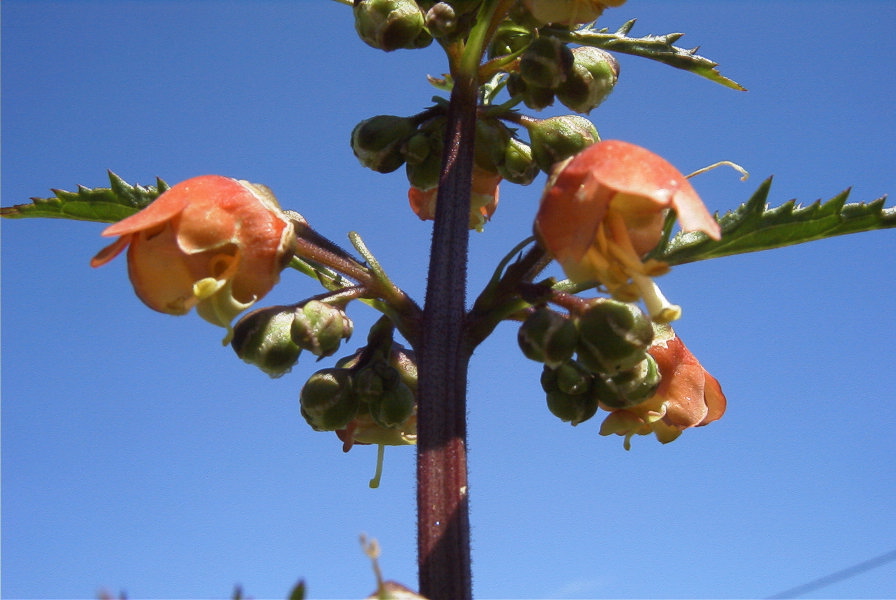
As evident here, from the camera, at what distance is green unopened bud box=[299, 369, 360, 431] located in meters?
2.21

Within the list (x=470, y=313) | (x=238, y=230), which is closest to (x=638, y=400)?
(x=470, y=313)

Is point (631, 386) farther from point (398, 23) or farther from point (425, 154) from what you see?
point (398, 23)

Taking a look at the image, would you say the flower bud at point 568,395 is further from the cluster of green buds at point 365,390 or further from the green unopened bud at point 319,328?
the green unopened bud at point 319,328

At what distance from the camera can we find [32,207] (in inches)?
102

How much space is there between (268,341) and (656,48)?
1282mm

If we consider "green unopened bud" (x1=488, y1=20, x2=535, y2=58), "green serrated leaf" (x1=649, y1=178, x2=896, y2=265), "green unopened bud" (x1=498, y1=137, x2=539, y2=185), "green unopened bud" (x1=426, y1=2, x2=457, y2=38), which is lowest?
"green serrated leaf" (x1=649, y1=178, x2=896, y2=265)

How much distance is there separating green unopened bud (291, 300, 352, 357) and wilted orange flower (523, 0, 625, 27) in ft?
2.76

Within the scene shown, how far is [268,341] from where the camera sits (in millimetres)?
2115

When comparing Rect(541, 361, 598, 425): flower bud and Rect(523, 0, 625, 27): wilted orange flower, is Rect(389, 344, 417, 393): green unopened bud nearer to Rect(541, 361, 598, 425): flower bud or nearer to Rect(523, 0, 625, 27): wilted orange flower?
Rect(541, 361, 598, 425): flower bud

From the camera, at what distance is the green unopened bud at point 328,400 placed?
7.27ft

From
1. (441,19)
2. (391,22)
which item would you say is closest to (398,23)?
(391,22)

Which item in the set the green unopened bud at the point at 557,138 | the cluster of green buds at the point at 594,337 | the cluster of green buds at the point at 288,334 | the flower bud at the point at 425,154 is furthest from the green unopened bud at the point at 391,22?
the cluster of green buds at the point at 594,337

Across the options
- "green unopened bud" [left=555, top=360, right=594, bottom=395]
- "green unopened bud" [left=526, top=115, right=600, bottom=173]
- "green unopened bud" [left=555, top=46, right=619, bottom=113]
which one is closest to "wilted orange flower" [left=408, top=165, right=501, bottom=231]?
"green unopened bud" [left=526, top=115, right=600, bottom=173]

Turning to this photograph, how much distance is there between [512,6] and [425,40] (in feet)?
0.76
